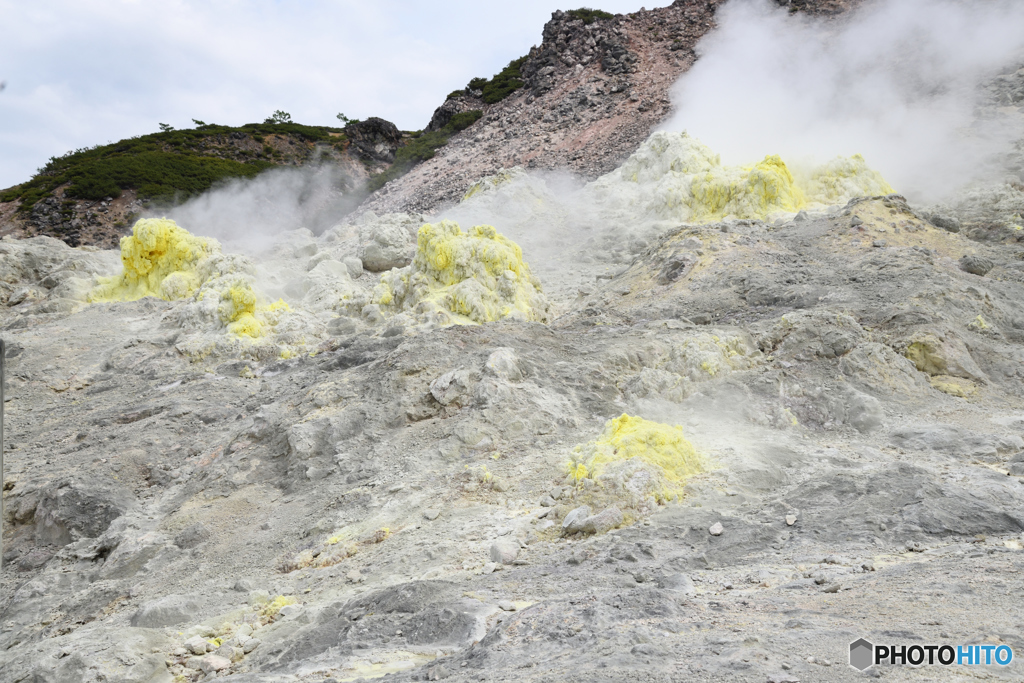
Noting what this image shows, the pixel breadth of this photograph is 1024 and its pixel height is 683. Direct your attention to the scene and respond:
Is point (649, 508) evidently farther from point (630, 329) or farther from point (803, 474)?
point (630, 329)

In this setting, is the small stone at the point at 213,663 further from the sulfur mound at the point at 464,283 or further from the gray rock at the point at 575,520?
the sulfur mound at the point at 464,283

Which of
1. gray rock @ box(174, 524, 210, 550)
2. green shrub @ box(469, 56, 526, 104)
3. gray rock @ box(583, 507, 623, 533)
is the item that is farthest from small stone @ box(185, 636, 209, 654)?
green shrub @ box(469, 56, 526, 104)

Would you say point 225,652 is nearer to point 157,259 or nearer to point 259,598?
point 259,598

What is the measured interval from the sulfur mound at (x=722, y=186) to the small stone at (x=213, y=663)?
1258 cm

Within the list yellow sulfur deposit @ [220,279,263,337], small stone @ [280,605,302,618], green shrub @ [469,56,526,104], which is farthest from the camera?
green shrub @ [469,56,526,104]

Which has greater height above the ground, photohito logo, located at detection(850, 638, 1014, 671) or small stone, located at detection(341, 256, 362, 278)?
small stone, located at detection(341, 256, 362, 278)

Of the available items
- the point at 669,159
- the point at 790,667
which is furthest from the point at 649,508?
the point at 669,159

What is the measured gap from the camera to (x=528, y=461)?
21.2 ft

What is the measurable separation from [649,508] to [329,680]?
8.89 feet

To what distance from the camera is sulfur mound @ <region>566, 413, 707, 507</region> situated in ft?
17.9

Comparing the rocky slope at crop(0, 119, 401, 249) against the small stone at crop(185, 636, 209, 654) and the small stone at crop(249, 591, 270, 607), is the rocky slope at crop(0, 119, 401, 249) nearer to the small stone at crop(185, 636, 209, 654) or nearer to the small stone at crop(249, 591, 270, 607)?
the small stone at crop(249, 591, 270, 607)

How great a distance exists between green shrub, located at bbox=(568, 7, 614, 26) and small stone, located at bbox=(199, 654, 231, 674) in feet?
112

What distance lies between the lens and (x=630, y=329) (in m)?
9.23

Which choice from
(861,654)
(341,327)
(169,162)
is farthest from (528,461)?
(169,162)
